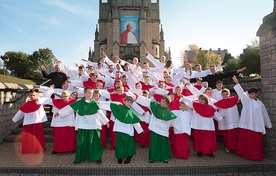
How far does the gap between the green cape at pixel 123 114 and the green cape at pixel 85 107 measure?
44 centimetres

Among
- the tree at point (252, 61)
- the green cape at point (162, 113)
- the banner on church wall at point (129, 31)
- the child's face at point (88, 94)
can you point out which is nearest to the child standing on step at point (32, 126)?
the child's face at point (88, 94)

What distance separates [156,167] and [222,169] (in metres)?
1.60

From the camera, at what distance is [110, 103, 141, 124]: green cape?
17.8 ft

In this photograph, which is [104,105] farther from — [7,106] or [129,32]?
[129,32]

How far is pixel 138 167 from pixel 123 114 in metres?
1.33

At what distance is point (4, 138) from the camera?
760 centimetres

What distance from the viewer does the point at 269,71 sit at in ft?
19.5

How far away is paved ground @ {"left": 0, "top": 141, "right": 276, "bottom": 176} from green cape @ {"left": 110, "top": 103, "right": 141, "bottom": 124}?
3.59ft

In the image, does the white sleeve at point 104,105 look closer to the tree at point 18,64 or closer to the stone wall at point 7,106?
the stone wall at point 7,106

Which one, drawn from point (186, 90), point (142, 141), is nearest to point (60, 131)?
point (142, 141)

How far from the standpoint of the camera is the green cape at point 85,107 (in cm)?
541

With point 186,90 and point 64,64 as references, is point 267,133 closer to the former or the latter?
point 186,90

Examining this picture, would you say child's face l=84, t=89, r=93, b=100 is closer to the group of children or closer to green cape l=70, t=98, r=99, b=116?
the group of children

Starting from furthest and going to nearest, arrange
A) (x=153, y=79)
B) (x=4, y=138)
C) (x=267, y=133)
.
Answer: (x=153, y=79) < (x=4, y=138) < (x=267, y=133)
